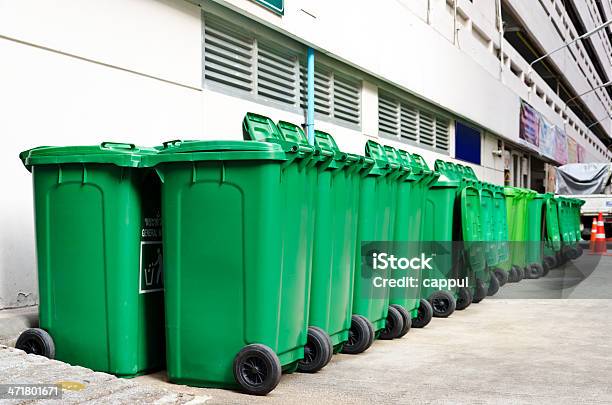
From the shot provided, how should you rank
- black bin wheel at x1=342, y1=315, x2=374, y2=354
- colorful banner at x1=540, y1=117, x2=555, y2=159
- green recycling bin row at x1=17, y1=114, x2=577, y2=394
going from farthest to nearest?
colorful banner at x1=540, y1=117, x2=555, y2=159 < black bin wheel at x1=342, y1=315, x2=374, y2=354 < green recycling bin row at x1=17, y1=114, x2=577, y2=394

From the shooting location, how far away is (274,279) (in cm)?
434

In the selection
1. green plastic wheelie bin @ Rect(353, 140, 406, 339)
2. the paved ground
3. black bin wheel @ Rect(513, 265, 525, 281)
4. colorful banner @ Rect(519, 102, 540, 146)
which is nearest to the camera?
the paved ground

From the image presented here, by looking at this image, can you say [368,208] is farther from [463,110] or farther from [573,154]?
[573,154]

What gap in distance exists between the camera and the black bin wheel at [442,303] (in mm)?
7645

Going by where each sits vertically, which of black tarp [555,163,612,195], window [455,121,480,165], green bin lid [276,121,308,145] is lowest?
black tarp [555,163,612,195]

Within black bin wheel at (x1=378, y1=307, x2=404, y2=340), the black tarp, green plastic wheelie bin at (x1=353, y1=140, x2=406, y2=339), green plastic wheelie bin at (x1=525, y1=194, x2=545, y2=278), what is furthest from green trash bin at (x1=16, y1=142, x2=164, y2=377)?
the black tarp

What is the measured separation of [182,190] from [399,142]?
36.5 feet

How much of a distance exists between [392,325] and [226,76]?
13.8ft

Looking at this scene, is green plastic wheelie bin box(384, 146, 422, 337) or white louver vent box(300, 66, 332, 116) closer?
green plastic wheelie bin box(384, 146, 422, 337)

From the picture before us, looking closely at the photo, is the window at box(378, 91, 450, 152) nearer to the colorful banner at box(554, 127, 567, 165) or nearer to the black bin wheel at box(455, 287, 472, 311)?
the black bin wheel at box(455, 287, 472, 311)

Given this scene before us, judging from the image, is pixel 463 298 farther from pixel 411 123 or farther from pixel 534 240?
pixel 411 123

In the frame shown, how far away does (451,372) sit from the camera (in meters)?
5.07

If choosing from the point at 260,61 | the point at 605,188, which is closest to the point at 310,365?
the point at 260,61

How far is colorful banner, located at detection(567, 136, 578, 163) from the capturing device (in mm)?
42856
